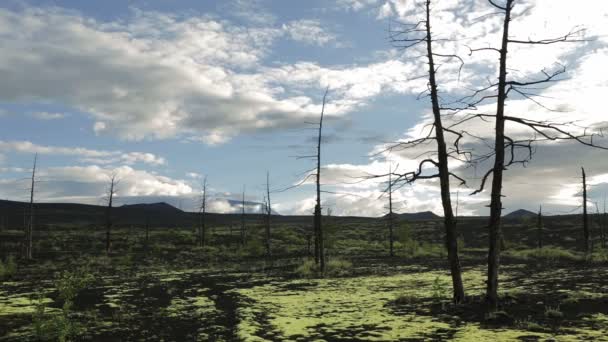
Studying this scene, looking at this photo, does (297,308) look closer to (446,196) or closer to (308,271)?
(446,196)

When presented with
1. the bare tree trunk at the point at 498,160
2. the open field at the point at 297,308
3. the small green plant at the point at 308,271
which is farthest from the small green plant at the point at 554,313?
the small green plant at the point at 308,271

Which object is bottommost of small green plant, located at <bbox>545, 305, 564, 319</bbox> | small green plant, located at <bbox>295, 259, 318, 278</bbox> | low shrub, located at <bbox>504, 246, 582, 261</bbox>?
small green plant, located at <bbox>295, 259, 318, 278</bbox>

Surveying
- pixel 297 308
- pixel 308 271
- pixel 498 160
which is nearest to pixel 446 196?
pixel 498 160

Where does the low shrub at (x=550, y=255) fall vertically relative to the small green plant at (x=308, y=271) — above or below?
above

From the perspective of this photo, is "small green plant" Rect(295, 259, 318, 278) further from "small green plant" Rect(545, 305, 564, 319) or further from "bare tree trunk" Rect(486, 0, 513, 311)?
"small green plant" Rect(545, 305, 564, 319)

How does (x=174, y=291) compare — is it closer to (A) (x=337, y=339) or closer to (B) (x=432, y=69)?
(A) (x=337, y=339)

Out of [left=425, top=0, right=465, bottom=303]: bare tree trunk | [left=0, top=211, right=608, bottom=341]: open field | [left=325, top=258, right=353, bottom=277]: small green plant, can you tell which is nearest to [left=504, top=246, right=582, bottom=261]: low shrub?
[left=0, top=211, right=608, bottom=341]: open field

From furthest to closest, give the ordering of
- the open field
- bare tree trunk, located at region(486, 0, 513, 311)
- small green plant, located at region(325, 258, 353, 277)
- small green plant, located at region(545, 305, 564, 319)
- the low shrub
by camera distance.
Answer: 1. the low shrub
2. small green plant, located at region(325, 258, 353, 277)
3. bare tree trunk, located at region(486, 0, 513, 311)
4. small green plant, located at region(545, 305, 564, 319)
5. the open field

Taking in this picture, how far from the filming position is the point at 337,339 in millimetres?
10906

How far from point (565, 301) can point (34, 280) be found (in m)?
28.9

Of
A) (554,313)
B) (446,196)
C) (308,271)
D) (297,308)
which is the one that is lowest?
(308,271)

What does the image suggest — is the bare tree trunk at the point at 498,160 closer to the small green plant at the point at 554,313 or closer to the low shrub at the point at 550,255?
the small green plant at the point at 554,313

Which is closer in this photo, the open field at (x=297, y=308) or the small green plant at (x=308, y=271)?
the open field at (x=297, y=308)

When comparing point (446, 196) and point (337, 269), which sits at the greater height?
point (446, 196)
